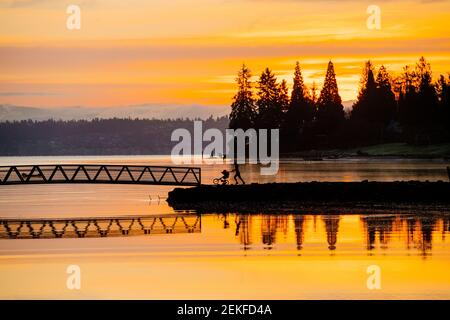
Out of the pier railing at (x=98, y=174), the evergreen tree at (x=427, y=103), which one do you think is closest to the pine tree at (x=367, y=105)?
the evergreen tree at (x=427, y=103)

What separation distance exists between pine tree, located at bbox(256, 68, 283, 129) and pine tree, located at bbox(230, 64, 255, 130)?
2456 millimetres

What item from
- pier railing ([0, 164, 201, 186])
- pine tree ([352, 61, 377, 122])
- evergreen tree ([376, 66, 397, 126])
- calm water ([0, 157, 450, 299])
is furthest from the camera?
pine tree ([352, 61, 377, 122])

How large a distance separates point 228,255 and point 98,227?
14.8m

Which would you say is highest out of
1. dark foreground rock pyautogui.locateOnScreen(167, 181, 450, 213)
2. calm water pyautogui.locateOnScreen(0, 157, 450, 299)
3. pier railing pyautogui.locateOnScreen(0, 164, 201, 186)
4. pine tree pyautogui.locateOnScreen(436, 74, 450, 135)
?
pine tree pyautogui.locateOnScreen(436, 74, 450, 135)

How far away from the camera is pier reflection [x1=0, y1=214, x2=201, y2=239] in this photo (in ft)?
150

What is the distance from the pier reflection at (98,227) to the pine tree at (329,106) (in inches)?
5098

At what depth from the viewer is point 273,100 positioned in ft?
615

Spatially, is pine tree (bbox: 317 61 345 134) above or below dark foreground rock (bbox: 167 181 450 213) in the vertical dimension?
above

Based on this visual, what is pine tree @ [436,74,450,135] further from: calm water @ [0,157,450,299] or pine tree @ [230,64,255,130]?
calm water @ [0,157,450,299]

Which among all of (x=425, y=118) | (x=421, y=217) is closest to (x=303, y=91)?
(x=425, y=118)

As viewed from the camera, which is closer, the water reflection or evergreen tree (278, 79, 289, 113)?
the water reflection

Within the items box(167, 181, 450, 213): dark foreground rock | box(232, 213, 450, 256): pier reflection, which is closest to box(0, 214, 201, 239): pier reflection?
box(232, 213, 450, 256): pier reflection

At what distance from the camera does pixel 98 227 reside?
49.6 metres

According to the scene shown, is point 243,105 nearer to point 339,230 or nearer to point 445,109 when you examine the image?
point 445,109
